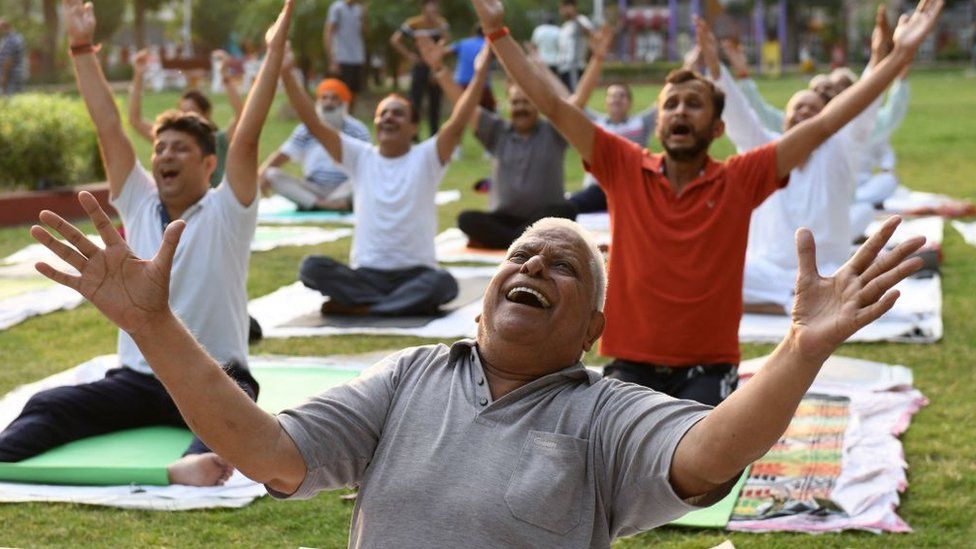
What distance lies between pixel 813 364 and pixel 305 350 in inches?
213

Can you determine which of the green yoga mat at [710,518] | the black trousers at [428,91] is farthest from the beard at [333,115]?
the green yoga mat at [710,518]

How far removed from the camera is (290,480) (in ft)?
9.52

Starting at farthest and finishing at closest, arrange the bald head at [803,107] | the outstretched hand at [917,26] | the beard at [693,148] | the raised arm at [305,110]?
the bald head at [803,107] < the raised arm at [305,110] < the outstretched hand at [917,26] < the beard at [693,148]

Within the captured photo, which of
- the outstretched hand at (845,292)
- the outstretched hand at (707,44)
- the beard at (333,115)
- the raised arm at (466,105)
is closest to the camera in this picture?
the outstretched hand at (845,292)

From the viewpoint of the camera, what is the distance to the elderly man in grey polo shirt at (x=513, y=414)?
2604 millimetres

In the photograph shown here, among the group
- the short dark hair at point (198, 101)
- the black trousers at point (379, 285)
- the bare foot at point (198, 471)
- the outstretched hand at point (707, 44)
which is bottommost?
the black trousers at point (379, 285)

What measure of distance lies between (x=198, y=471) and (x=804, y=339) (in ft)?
10.3

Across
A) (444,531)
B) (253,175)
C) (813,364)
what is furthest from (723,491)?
(253,175)

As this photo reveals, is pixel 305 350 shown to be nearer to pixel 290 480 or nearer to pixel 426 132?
pixel 290 480

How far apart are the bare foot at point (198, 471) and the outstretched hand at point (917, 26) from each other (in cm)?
300

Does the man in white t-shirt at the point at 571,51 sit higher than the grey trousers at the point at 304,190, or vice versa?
the man in white t-shirt at the point at 571,51

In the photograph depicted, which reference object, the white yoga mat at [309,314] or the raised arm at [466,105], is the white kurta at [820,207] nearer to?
the white yoga mat at [309,314]

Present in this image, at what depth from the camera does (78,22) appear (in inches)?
214

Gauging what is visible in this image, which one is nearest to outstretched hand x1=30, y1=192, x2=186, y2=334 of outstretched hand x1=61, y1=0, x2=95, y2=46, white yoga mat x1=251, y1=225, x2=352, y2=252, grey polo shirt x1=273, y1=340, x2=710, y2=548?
grey polo shirt x1=273, y1=340, x2=710, y2=548
